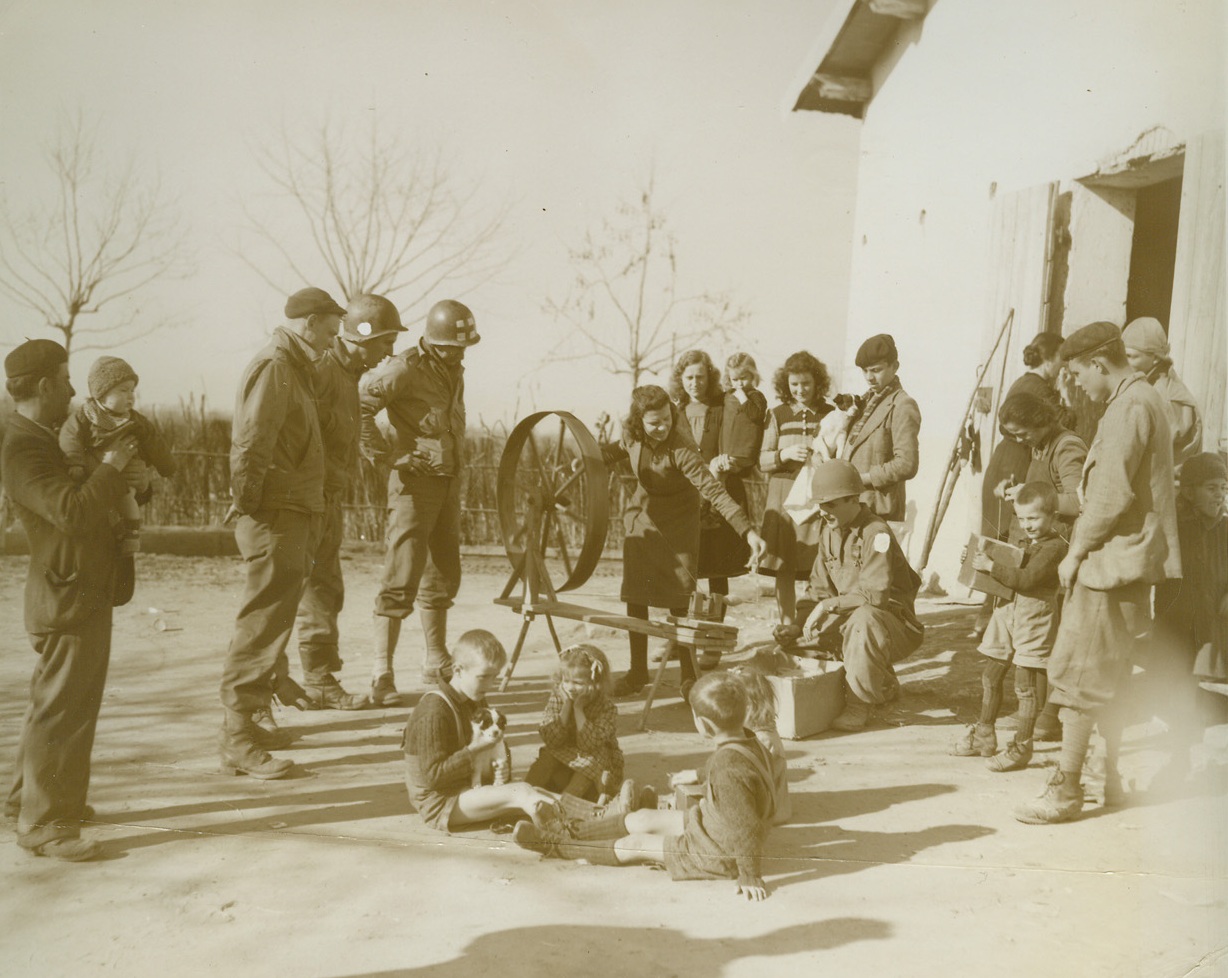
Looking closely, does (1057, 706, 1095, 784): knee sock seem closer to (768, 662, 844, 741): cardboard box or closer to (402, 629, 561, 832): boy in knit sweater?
(768, 662, 844, 741): cardboard box

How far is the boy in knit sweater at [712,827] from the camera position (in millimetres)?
3295

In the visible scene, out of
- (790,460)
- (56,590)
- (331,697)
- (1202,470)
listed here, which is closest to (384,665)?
(331,697)

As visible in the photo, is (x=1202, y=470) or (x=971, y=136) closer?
(x=1202, y=470)

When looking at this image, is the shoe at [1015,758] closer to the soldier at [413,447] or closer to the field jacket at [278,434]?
the soldier at [413,447]

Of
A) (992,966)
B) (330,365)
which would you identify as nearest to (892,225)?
(330,365)

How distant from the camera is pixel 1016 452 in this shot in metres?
5.09

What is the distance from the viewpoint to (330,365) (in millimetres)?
4895

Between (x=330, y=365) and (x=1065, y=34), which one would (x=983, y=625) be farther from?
(x=330, y=365)

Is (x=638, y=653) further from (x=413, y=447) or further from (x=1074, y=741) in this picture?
(x=1074, y=741)

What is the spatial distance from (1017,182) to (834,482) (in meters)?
2.14

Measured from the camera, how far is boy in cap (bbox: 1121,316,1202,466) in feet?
14.4

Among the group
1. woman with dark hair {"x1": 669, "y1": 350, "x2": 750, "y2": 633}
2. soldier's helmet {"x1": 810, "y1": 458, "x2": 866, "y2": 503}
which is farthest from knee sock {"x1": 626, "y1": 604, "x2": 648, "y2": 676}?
soldier's helmet {"x1": 810, "y1": 458, "x2": 866, "y2": 503}

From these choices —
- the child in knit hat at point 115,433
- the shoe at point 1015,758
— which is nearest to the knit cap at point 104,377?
the child in knit hat at point 115,433

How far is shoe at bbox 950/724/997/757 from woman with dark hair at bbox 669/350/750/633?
1.54 metres
